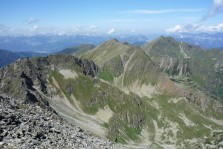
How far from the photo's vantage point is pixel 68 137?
55.1 meters

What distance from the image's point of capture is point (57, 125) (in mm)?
60375

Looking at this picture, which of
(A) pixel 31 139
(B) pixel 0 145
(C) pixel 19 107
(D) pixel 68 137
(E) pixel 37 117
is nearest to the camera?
(B) pixel 0 145

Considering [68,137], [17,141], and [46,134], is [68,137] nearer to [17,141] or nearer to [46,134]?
[46,134]

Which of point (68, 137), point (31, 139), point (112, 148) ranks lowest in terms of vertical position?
point (112, 148)

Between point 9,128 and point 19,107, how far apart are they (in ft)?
67.0

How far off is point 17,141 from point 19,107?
2488 centimetres

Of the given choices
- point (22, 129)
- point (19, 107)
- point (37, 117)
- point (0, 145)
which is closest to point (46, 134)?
point (22, 129)

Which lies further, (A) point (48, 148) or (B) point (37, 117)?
(B) point (37, 117)

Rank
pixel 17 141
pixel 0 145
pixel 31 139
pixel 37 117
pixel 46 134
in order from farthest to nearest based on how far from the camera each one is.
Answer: pixel 37 117 → pixel 46 134 → pixel 31 139 → pixel 17 141 → pixel 0 145

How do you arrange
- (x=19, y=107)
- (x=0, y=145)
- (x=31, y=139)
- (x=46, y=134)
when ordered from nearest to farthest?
(x=0, y=145), (x=31, y=139), (x=46, y=134), (x=19, y=107)

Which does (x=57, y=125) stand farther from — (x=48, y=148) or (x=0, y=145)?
(x=0, y=145)

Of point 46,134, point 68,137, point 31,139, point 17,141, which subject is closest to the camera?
point 17,141

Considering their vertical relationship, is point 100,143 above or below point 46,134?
below

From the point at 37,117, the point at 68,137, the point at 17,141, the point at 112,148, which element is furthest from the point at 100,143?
the point at 17,141
